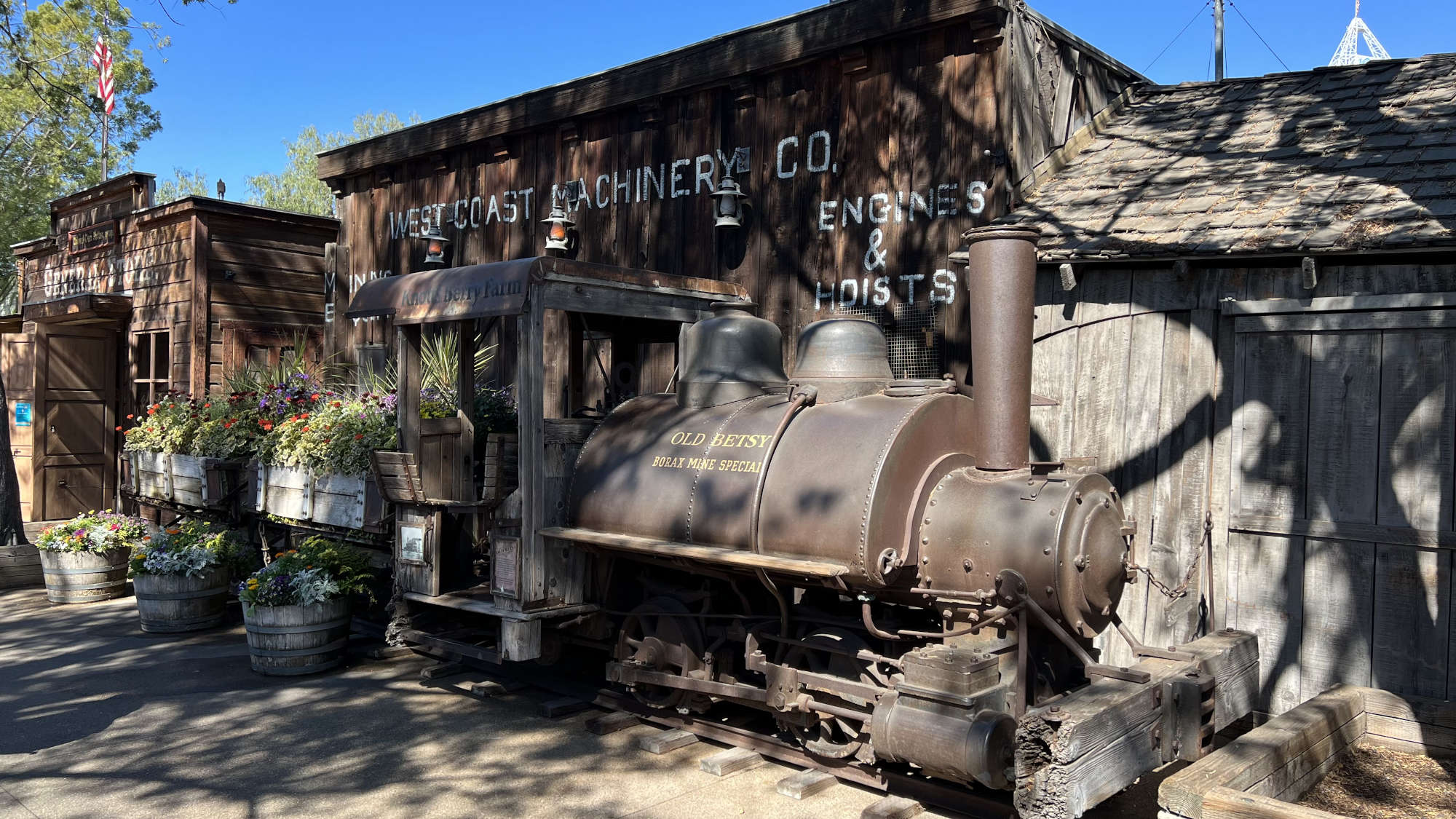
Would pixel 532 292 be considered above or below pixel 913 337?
above

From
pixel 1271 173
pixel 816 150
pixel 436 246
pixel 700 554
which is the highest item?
pixel 816 150

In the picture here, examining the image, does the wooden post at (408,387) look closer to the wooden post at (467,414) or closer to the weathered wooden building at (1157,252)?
the wooden post at (467,414)

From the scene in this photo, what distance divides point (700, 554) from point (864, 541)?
100 centimetres

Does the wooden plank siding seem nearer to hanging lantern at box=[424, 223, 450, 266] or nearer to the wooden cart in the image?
the wooden cart

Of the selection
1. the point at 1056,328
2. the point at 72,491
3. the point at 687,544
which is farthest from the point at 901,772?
the point at 72,491

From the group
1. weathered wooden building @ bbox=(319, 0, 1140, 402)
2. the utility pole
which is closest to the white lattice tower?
the utility pole

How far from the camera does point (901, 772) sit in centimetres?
537

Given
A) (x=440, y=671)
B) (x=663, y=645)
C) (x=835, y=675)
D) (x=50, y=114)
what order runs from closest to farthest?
(x=835, y=675) → (x=663, y=645) → (x=440, y=671) → (x=50, y=114)

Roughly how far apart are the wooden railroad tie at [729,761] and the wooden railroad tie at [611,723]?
2.42 ft

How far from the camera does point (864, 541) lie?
5.09 m

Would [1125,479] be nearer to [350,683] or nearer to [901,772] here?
[901,772]

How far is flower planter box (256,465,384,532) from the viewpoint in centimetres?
797

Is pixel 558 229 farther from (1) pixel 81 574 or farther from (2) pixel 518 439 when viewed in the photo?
(1) pixel 81 574

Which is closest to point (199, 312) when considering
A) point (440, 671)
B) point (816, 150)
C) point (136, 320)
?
point (136, 320)
